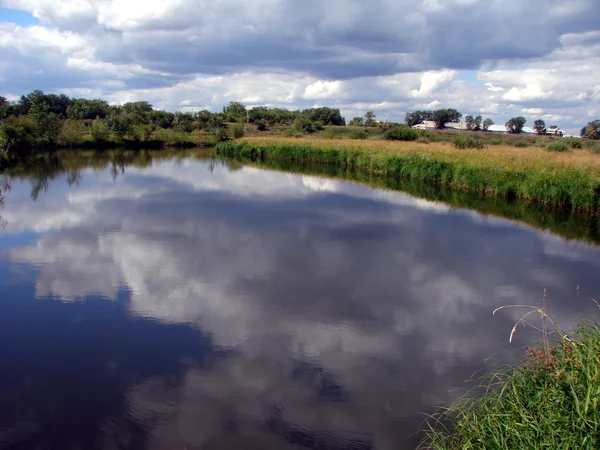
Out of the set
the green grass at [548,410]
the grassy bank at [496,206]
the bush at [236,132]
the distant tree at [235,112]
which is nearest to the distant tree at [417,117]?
the distant tree at [235,112]

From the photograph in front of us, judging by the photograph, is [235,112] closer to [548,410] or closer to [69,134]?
[69,134]

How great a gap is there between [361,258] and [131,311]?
480 cm

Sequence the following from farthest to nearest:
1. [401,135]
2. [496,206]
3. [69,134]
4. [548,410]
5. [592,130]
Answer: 1. [592,130]
2. [69,134]
3. [401,135]
4. [496,206]
5. [548,410]

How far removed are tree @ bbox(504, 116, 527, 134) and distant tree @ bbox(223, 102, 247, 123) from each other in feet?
126

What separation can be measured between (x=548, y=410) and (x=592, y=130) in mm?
58076

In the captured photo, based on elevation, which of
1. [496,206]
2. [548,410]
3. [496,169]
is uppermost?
[496,169]

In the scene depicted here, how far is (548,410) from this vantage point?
11.0 ft

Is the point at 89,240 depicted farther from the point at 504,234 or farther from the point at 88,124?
the point at 88,124

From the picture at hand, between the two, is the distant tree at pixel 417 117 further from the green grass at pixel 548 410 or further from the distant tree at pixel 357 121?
the green grass at pixel 548 410

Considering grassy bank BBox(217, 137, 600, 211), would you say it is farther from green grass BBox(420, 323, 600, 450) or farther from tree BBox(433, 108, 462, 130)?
tree BBox(433, 108, 462, 130)

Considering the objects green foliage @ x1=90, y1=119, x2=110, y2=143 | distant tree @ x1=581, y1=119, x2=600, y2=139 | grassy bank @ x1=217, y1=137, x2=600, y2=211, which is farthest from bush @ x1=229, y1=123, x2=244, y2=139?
distant tree @ x1=581, y1=119, x2=600, y2=139

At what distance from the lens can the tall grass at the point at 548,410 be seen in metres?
3.07

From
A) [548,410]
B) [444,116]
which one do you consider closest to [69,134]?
[548,410]

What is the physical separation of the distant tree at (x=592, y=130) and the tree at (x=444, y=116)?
27199 mm
